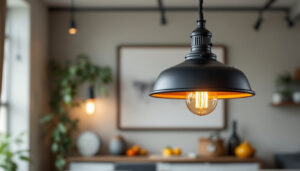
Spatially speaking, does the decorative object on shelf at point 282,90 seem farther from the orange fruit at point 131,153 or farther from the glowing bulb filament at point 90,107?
the glowing bulb filament at point 90,107

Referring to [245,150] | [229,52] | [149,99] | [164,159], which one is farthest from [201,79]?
[229,52]

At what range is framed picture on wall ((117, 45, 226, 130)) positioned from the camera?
17.1 ft

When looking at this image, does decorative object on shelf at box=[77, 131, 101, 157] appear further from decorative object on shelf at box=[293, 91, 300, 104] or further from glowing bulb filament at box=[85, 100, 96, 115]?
decorative object on shelf at box=[293, 91, 300, 104]

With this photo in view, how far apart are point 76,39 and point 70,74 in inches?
22.0

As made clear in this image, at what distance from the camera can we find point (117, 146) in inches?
197

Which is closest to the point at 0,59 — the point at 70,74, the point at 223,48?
the point at 70,74

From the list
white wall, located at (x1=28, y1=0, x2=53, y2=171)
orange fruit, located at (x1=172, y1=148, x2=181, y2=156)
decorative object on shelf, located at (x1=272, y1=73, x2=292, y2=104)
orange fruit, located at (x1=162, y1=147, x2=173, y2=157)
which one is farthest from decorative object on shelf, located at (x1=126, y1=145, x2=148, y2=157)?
decorative object on shelf, located at (x1=272, y1=73, x2=292, y2=104)

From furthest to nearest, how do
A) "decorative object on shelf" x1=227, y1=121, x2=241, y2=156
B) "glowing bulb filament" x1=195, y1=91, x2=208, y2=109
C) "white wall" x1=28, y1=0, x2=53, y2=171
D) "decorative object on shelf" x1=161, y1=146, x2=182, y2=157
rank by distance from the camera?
1. "decorative object on shelf" x1=227, y1=121, x2=241, y2=156
2. "decorative object on shelf" x1=161, y1=146, x2=182, y2=157
3. "white wall" x1=28, y1=0, x2=53, y2=171
4. "glowing bulb filament" x1=195, y1=91, x2=208, y2=109

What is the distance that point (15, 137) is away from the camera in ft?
14.8

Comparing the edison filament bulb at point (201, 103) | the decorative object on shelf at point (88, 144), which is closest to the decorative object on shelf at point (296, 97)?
the decorative object on shelf at point (88, 144)

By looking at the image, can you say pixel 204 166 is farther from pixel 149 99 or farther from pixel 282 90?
pixel 282 90

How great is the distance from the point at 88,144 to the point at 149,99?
0.94 metres

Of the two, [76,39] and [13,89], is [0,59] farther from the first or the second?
[76,39]

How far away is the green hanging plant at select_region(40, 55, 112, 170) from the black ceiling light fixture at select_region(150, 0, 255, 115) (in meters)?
3.44
